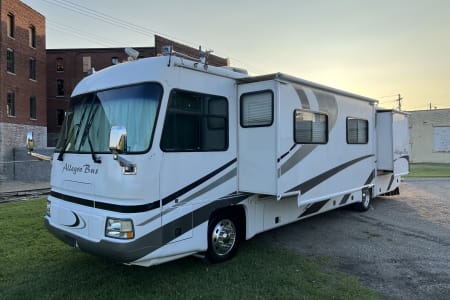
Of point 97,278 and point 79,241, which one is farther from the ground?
point 79,241

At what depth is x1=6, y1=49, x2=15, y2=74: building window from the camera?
23328 millimetres

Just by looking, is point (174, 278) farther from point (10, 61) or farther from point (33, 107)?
point (33, 107)

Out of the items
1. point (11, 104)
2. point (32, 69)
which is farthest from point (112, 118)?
point (32, 69)

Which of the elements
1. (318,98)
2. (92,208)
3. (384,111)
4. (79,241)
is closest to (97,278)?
(79,241)

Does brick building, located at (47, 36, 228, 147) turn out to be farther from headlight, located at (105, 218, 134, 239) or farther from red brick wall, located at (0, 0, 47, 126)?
headlight, located at (105, 218, 134, 239)

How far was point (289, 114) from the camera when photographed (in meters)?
5.26

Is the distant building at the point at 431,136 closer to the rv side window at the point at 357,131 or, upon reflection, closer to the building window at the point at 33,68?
the rv side window at the point at 357,131

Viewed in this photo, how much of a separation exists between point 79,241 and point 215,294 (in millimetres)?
1762

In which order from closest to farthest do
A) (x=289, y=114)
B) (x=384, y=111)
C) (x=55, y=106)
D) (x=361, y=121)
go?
(x=289, y=114) < (x=361, y=121) < (x=384, y=111) < (x=55, y=106)

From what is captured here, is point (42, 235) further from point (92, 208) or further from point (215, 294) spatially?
point (215, 294)

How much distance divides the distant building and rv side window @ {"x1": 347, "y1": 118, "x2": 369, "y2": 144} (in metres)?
29.2

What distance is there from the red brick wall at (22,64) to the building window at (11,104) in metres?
0.24

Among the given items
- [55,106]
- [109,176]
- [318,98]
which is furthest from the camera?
[55,106]

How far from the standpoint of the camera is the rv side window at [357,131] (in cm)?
721
